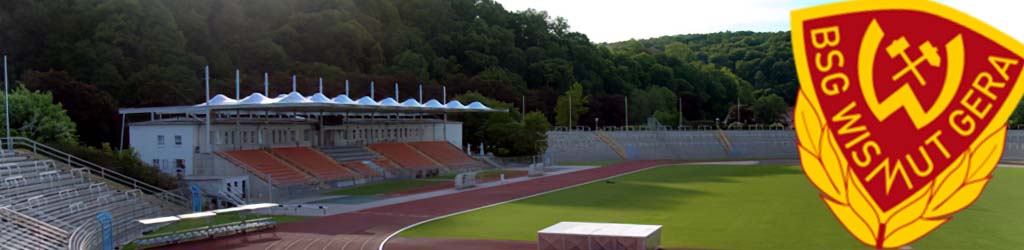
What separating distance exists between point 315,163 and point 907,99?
4099 centimetres

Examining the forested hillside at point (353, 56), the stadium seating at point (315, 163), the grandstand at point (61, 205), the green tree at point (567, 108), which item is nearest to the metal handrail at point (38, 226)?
the grandstand at point (61, 205)

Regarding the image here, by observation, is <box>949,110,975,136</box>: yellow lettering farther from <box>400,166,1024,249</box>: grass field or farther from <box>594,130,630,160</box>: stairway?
<box>594,130,630,160</box>: stairway

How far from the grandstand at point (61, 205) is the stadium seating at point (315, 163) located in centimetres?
1369

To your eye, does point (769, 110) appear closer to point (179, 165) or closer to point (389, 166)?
point (389, 166)

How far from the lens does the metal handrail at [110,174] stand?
3155 centimetres

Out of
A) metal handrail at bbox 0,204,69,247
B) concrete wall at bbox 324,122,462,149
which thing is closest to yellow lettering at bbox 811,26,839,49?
metal handrail at bbox 0,204,69,247

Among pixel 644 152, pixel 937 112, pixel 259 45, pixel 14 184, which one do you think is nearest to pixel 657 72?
pixel 644 152

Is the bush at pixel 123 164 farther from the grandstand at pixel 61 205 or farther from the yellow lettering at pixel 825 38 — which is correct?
the yellow lettering at pixel 825 38

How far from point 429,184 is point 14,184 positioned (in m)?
25.3

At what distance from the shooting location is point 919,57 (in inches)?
400

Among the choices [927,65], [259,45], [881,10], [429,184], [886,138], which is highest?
[259,45]

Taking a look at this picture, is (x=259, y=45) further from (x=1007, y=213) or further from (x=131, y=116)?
(x=1007, y=213)

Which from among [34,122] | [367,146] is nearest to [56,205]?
[34,122]

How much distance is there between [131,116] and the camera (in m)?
68.9
